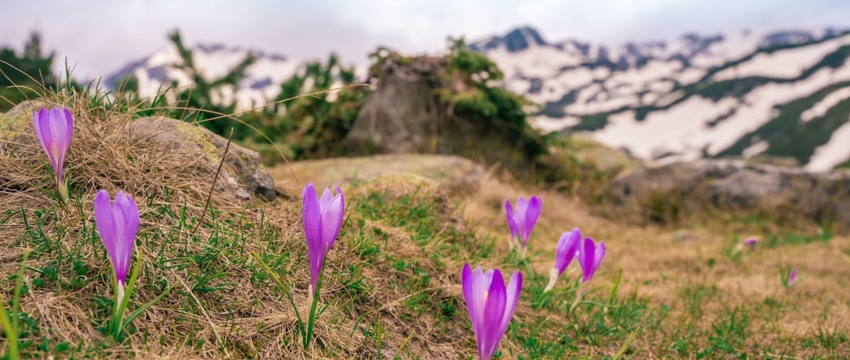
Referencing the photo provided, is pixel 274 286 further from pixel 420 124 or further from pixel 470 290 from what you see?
pixel 420 124

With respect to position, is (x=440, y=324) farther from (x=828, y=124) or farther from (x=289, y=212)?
(x=828, y=124)

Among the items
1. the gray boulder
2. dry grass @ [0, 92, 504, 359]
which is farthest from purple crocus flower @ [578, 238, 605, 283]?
the gray boulder

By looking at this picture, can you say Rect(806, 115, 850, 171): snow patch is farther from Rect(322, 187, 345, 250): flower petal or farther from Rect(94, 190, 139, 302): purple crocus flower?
Rect(94, 190, 139, 302): purple crocus flower

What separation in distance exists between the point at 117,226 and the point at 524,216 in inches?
74.7

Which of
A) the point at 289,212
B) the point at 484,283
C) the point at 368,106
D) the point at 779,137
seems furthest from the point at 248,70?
the point at 779,137

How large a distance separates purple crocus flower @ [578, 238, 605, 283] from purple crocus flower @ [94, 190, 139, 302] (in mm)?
1716

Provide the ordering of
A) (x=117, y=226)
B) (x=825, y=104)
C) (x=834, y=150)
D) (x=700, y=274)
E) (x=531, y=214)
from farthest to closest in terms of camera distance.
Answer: (x=825, y=104), (x=834, y=150), (x=700, y=274), (x=531, y=214), (x=117, y=226)

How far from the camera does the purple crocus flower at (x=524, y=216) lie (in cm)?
273

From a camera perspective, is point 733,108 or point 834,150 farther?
point 733,108

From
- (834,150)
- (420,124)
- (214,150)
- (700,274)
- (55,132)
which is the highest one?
(55,132)

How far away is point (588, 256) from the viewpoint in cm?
239

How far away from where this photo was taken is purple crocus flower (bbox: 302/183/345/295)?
1.54 m

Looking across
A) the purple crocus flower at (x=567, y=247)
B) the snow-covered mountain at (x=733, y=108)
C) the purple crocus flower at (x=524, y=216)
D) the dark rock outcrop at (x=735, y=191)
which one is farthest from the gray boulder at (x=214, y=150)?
the snow-covered mountain at (x=733, y=108)

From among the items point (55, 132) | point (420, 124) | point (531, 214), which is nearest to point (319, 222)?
point (55, 132)
